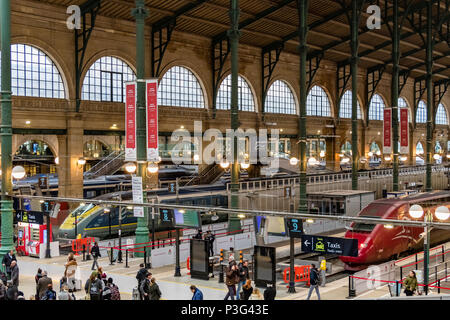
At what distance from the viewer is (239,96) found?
149 feet

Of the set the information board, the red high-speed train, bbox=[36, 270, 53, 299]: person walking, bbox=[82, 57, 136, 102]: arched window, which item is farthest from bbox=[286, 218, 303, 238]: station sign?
bbox=[82, 57, 136, 102]: arched window

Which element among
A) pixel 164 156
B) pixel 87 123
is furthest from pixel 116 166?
pixel 164 156

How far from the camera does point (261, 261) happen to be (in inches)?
626

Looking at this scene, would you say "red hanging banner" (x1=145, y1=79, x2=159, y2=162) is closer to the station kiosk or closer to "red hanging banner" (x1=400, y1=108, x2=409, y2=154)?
the station kiosk

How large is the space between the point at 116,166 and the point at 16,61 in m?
11.3

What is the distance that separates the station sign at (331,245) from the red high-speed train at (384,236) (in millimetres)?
6212

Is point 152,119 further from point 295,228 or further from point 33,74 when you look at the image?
point 33,74

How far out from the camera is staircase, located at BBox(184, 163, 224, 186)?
4066 cm

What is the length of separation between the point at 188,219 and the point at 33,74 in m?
17.2

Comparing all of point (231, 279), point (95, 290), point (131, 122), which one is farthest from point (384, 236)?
point (95, 290)

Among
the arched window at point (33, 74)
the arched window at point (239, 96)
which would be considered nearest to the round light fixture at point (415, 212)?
the arched window at point (33, 74)

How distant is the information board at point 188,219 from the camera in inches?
768

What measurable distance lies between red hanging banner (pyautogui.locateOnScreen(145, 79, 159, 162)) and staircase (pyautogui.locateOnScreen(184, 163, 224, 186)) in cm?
1953

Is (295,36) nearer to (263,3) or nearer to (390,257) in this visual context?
(263,3)
